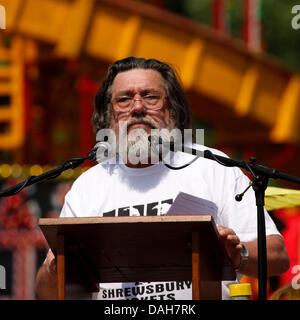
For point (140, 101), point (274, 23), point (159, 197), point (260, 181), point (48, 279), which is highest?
point (274, 23)

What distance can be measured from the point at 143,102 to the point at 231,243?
1.12 m

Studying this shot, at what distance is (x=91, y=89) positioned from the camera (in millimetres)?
11828

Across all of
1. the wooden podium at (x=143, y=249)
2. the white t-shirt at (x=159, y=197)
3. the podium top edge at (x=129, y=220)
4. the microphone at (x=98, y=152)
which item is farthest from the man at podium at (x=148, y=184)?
the podium top edge at (x=129, y=220)

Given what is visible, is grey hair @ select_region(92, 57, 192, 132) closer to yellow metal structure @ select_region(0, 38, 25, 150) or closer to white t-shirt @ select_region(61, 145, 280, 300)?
white t-shirt @ select_region(61, 145, 280, 300)

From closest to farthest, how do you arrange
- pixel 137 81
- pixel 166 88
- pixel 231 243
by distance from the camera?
pixel 231 243 → pixel 137 81 → pixel 166 88

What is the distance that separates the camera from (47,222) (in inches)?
120

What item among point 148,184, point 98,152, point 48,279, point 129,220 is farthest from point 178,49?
point 129,220

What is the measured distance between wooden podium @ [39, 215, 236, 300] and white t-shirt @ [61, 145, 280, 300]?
248 millimetres

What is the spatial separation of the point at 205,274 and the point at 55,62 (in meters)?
9.03

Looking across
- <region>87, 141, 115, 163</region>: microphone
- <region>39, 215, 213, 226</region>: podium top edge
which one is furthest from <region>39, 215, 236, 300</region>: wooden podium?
<region>87, 141, 115, 163</region>: microphone

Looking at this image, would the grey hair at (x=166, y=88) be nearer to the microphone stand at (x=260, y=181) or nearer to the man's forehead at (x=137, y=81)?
the man's forehead at (x=137, y=81)

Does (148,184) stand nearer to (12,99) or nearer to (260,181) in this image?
(260,181)
